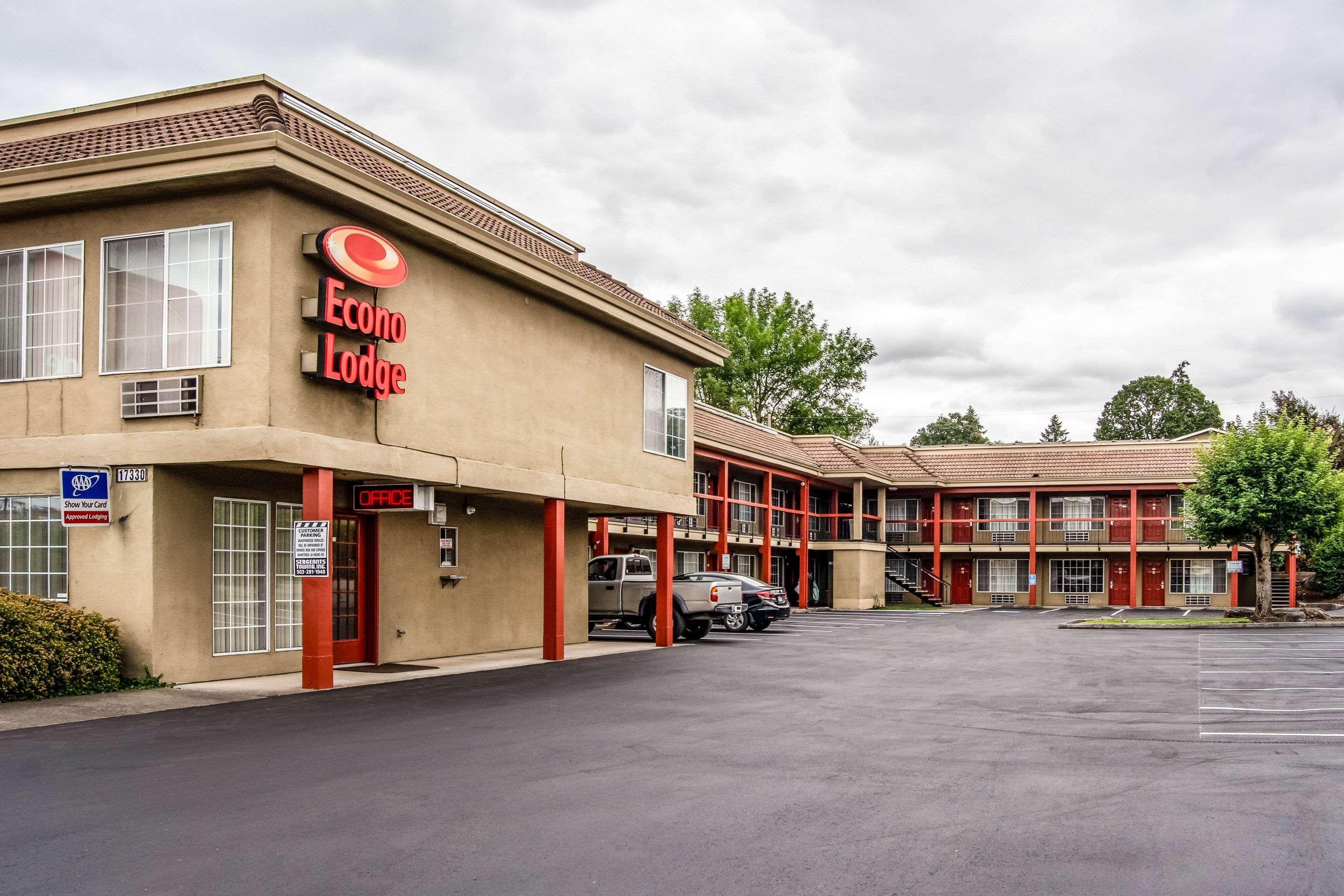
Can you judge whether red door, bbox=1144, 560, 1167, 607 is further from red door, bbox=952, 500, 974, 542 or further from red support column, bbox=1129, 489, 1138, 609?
red door, bbox=952, 500, 974, 542

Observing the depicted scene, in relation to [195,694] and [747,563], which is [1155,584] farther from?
[195,694]

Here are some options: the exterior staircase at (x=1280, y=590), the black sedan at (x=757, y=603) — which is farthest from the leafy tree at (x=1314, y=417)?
the black sedan at (x=757, y=603)

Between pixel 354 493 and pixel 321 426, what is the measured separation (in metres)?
2.85

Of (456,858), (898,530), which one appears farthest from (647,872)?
(898,530)

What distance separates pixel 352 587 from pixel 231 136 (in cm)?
711

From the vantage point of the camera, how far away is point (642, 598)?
24875 millimetres

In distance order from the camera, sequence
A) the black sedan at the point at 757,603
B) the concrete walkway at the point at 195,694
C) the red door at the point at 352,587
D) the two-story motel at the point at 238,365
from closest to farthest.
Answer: the concrete walkway at the point at 195,694, the two-story motel at the point at 238,365, the red door at the point at 352,587, the black sedan at the point at 757,603

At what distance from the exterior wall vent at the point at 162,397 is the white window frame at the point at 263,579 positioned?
1.48 m

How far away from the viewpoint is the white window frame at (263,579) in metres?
14.7

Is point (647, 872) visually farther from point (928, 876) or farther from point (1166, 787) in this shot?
point (1166, 787)

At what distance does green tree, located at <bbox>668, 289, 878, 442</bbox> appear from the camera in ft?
223

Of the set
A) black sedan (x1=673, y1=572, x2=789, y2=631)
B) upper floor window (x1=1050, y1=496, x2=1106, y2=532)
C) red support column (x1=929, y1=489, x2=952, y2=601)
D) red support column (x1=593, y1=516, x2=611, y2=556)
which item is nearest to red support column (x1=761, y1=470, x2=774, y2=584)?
red support column (x1=593, y1=516, x2=611, y2=556)

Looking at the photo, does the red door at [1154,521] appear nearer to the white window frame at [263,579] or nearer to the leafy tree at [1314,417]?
the leafy tree at [1314,417]

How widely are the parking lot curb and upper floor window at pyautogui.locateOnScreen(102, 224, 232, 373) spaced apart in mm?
24581
